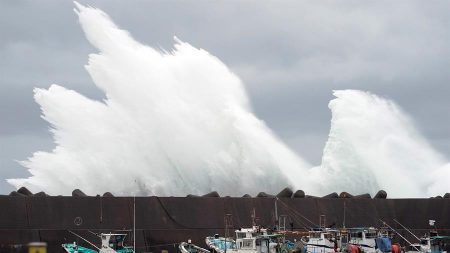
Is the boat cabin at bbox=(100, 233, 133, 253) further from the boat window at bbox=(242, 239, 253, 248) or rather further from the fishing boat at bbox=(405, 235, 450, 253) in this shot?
the fishing boat at bbox=(405, 235, 450, 253)

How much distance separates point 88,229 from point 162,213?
4206 millimetres

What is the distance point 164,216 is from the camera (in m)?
45.8

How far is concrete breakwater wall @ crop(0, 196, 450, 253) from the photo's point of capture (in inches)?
1718

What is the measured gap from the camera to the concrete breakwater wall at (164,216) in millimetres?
43625

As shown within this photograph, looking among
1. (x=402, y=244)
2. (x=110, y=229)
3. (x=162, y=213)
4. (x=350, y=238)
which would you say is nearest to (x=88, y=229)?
(x=110, y=229)

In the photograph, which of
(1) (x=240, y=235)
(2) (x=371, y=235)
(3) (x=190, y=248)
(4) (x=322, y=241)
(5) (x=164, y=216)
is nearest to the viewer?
(1) (x=240, y=235)

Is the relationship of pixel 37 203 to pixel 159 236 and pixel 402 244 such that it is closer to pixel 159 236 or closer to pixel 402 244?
pixel 159 236

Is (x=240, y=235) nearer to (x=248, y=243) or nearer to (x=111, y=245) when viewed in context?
(x=248, y=243)

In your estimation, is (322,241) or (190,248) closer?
(190,248)

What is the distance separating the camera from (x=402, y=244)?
49.7m

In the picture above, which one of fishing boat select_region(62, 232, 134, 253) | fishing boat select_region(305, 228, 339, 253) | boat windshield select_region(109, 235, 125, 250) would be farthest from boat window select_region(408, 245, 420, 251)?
boat windshield select_region(109, 235, 125, 250)

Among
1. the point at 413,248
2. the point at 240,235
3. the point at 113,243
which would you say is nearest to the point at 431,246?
the point at 413,248

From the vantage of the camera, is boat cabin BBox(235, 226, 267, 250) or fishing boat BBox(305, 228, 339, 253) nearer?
boat cabin BBox(235, 226, 267, 250)

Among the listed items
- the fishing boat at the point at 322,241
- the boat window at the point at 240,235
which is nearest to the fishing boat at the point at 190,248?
the boat window at the point at 240,235
